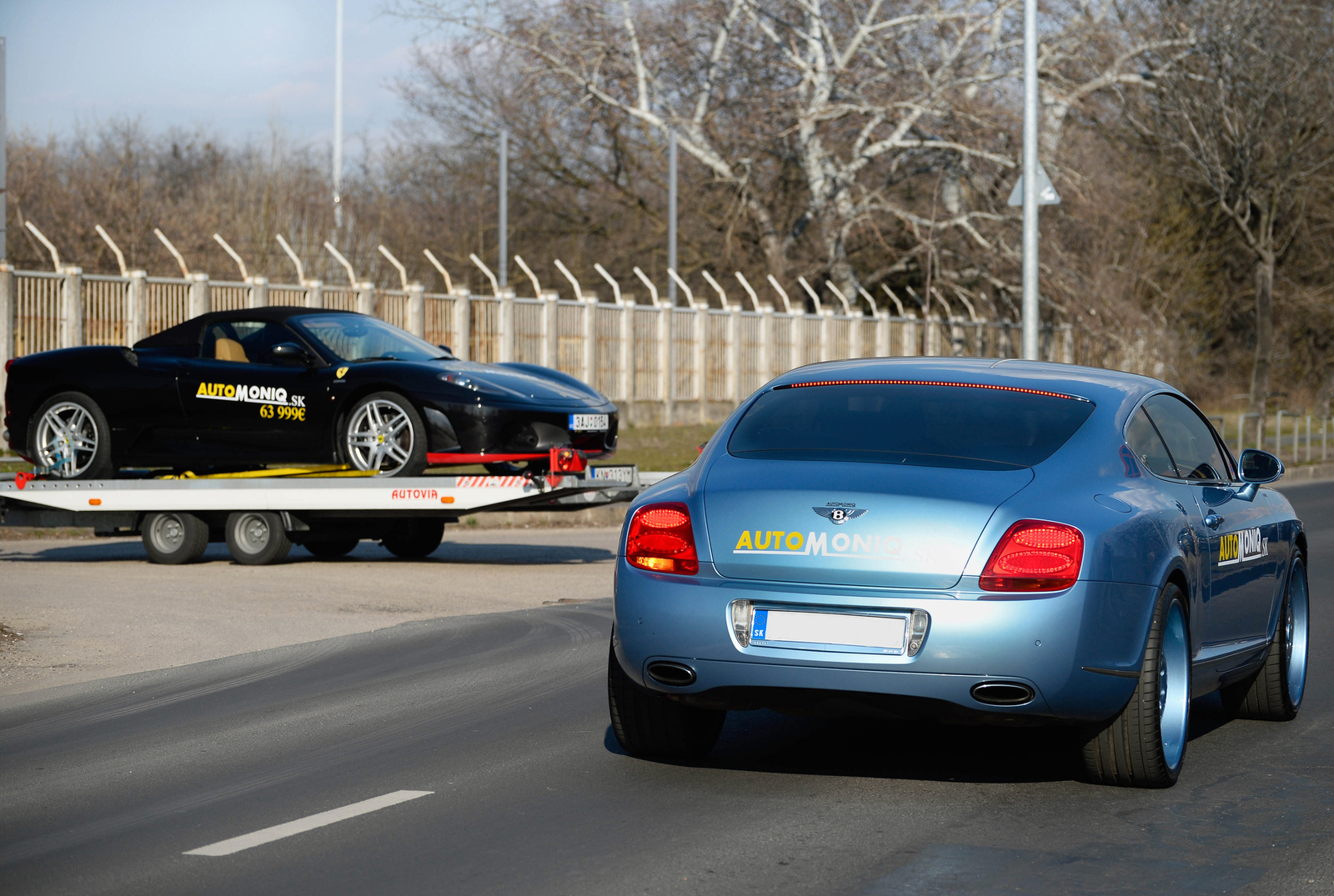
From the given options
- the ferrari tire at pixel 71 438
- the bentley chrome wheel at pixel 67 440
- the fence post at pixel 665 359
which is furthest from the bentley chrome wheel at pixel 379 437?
the fence post at pixel 665 359

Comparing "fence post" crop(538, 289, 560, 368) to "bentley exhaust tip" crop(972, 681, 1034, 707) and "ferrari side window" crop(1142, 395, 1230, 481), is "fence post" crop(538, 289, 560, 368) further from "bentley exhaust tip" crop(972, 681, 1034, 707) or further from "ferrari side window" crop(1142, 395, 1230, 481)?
"bentley exhaust tip" crop(972, 681, 1034, 707)

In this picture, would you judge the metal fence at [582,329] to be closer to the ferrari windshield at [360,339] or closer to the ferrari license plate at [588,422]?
the ferrari windshield at [360,339]

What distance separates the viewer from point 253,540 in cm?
1430

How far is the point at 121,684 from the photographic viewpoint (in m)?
8.57

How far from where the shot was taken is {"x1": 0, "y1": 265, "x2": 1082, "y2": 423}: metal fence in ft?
81.0

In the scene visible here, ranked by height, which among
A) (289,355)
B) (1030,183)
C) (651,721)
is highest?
(1030,183)

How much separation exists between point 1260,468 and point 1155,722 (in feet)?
6.48

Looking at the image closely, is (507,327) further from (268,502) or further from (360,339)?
(268,502)

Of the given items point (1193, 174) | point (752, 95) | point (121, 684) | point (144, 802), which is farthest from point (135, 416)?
point (1193, 174)


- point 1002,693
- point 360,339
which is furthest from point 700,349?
point 1002,693

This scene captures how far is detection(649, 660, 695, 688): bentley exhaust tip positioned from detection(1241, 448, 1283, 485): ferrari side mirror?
2954 mm

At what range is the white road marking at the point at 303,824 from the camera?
5211 mm

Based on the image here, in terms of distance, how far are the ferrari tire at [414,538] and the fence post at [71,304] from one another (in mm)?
11349

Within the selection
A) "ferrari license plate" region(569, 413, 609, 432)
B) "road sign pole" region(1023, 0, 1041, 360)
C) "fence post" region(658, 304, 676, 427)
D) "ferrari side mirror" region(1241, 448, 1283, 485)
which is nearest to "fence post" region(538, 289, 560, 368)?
"fence post" region(658, 304, 676, 427)
